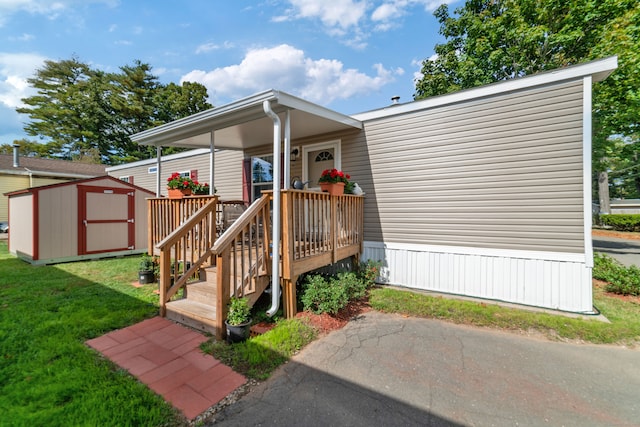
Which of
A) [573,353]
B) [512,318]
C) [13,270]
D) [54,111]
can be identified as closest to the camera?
[573,353]

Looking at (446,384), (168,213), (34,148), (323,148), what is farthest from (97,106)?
(446,384)

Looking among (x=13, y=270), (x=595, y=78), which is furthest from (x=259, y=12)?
(x=13, y=270)

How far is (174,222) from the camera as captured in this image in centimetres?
497

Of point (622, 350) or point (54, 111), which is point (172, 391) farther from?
point (54, 111)

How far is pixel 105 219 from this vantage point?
771 cm

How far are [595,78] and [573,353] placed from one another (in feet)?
12.5

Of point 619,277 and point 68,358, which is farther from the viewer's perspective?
point 619,277

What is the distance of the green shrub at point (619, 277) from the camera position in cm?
466

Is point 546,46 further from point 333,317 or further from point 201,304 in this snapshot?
point 201,304

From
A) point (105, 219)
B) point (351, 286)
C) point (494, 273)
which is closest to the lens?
point (351, 286)

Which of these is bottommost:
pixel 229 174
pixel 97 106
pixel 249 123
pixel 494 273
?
pixel 494 273

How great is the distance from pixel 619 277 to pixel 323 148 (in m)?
6.05

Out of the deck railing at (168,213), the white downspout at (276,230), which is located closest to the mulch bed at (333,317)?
the white downspout at (276,230)

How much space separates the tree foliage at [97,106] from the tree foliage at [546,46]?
2019cm
